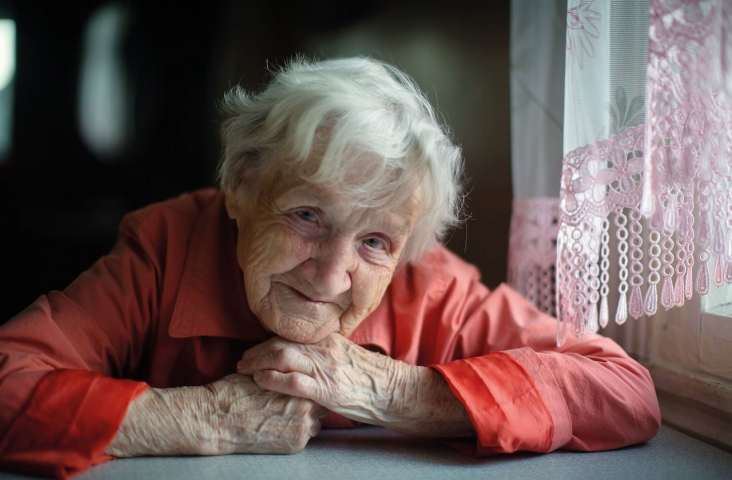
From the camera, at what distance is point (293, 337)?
1.33 meters

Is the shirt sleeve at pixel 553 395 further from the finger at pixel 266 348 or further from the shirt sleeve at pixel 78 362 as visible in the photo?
the shirt sleeve at pixel 78 362

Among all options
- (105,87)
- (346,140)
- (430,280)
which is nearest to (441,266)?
(430,280)

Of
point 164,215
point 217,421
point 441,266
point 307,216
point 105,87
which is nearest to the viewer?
point 217,421

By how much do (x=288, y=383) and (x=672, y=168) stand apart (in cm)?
81

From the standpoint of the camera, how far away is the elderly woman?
121cm

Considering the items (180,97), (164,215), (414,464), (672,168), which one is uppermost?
(180,97)

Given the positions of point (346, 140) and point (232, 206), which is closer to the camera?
point (346, 140)

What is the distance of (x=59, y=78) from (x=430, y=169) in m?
1.17

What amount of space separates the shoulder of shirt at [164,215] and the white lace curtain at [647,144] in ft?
2.89

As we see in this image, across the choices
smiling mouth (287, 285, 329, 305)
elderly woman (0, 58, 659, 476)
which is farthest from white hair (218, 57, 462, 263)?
smiling mouth (287, 285, 329, 305)

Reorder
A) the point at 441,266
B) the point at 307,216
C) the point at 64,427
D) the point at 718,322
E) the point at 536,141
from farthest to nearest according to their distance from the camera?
the point at 536,141 < the point at 441,266 < the point at 718,322 < the point at 307,216 < the point at 64,427

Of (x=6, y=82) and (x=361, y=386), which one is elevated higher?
(x=6, y=82)

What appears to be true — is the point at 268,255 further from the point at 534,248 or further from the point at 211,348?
the point at 534,248

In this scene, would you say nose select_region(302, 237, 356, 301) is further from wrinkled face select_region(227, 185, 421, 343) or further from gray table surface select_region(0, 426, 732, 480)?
gray table surface select_region(0, 426, 732, 480)
